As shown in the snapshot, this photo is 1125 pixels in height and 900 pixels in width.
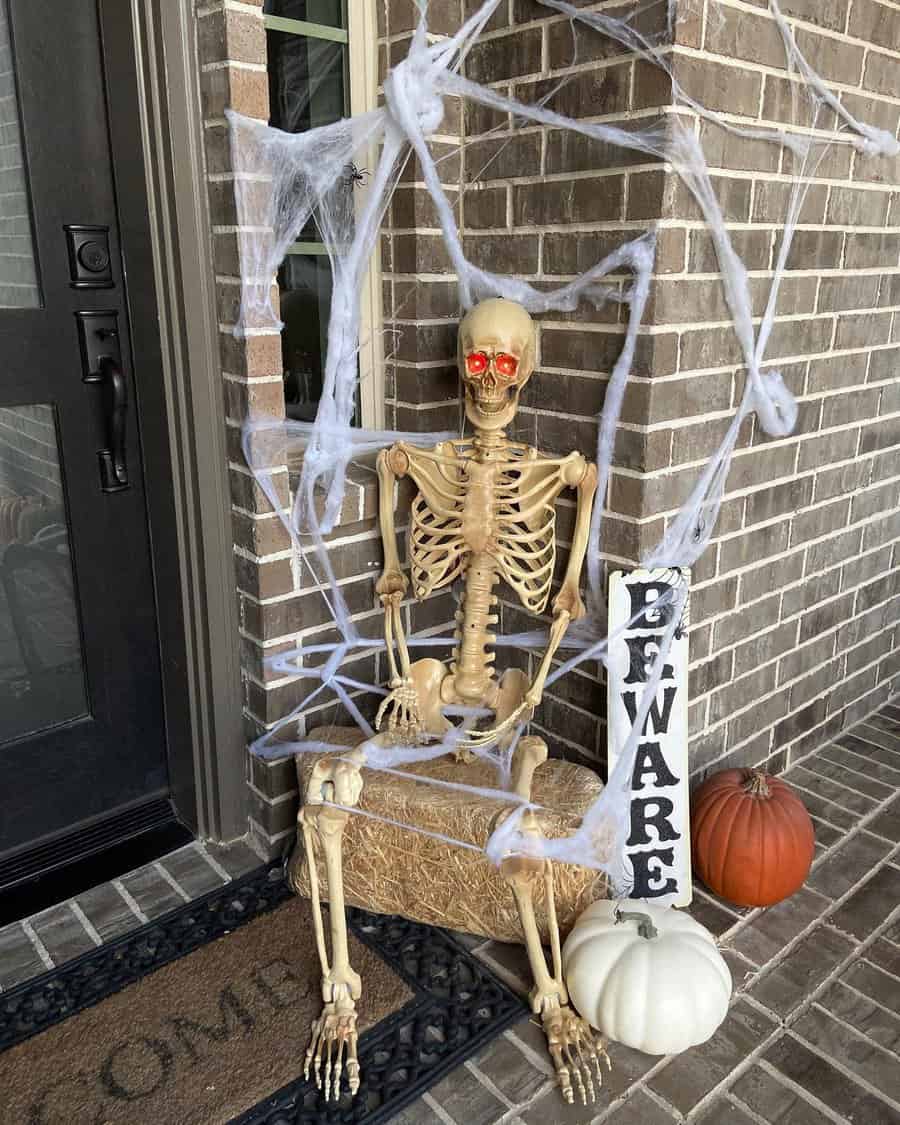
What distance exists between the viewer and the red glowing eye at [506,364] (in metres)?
1.75

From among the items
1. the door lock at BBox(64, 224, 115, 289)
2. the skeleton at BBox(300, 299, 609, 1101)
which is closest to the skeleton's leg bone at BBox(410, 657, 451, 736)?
the skeleton at BBox(300, 299, 609, 1101)

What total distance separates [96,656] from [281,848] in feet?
2.04

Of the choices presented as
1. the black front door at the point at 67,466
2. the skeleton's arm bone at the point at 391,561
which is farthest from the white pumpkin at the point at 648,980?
the black front door at the point at 67,466

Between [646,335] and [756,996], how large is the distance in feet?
4.28

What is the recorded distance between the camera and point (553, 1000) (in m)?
1.70

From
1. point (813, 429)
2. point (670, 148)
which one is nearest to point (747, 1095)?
point (813, 429)

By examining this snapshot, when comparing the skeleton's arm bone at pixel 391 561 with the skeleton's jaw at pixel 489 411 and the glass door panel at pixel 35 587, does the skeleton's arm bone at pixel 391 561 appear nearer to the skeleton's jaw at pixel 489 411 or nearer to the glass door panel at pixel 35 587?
the skeleton's jaw at pixel 489 411

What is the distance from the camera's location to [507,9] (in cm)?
190

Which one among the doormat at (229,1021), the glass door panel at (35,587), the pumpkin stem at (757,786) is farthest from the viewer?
the pumpkin stem at (757,786)

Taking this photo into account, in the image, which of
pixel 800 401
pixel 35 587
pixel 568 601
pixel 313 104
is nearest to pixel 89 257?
pixel 313 104

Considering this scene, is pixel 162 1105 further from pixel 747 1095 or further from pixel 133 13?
pixel 133 13

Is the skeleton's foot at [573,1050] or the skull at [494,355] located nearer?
the skeleton's foot at [573,1050]

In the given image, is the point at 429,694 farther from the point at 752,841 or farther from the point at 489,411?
the point at 752,841

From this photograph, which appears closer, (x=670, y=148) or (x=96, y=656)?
(x=670, y=148)
